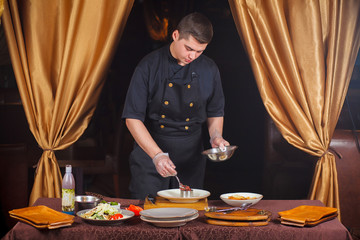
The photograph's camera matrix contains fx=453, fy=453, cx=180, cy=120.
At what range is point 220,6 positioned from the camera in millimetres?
6688

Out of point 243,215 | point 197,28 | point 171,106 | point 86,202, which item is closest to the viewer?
point 243,215

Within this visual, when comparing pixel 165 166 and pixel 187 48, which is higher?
pixel 187 48

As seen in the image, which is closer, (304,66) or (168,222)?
(168,222)

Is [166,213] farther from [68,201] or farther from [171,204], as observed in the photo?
[68,201]

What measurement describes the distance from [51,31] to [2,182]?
1.23 m

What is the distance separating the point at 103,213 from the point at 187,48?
3.55 feet

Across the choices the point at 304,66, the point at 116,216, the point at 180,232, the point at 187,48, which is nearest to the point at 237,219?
the point at 180,232

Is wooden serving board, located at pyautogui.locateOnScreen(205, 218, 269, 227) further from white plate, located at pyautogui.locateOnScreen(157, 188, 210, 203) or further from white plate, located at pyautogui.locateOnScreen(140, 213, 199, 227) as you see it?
white plate, located at pyautogui.locateOnScreen(157, 188, 210, 203)

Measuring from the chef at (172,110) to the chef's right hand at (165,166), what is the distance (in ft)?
1.06

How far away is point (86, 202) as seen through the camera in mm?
2098

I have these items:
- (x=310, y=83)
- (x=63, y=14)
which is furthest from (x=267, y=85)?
(x=63, y=14)

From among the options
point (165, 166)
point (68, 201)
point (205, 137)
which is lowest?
point (205, 137)

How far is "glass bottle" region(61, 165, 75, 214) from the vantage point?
2.04 meters

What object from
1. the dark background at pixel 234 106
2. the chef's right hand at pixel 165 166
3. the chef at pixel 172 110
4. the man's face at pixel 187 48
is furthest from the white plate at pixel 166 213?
the dark background at pixel 234 106
